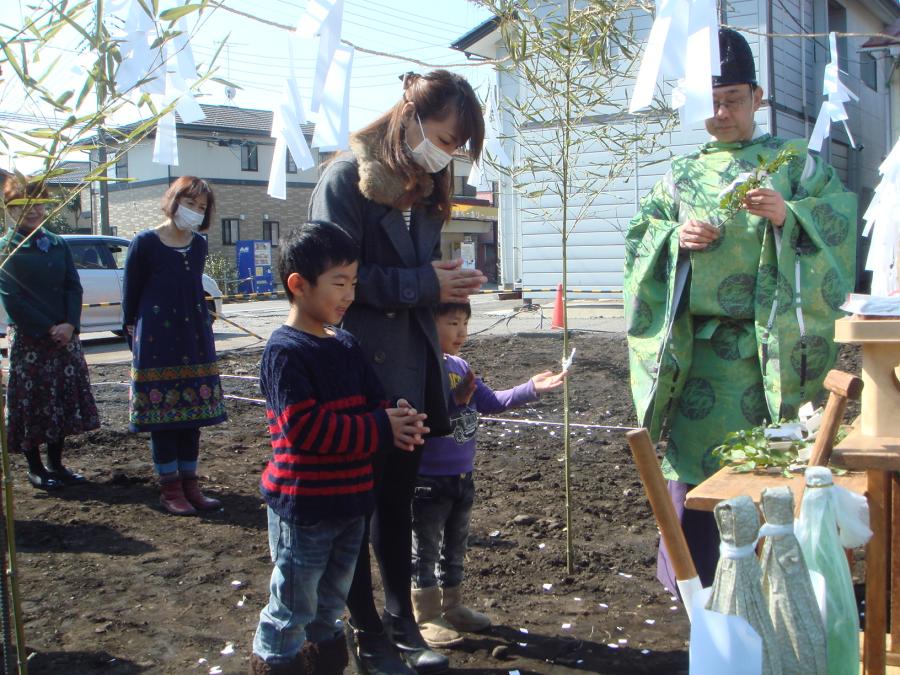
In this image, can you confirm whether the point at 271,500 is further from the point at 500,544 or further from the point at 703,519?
the point at 500,544

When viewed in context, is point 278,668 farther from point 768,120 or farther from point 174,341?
point 768,120

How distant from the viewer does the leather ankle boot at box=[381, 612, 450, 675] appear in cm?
266

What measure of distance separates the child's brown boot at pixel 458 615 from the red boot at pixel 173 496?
1940mm

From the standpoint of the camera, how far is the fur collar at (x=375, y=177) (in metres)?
2.54

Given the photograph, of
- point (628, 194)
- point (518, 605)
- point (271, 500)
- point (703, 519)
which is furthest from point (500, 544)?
point (628, 194)

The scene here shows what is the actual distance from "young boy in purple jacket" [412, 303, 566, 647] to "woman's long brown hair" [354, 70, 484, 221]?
0.63 metres

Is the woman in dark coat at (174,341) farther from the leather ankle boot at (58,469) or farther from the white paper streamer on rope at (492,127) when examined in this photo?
the white paper streamer on rope at (492,127)

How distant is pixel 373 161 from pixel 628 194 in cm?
1290

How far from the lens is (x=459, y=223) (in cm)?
4209

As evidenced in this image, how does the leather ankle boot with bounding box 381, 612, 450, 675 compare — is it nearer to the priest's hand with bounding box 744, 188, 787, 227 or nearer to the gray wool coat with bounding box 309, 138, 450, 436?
the gray wool coat with bounding box 309, 138, 450, 436

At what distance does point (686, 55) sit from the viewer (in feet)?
8.64

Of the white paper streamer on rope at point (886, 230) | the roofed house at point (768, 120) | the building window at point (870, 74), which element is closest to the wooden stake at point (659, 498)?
the white paper streamer on rope at point (886, 230)

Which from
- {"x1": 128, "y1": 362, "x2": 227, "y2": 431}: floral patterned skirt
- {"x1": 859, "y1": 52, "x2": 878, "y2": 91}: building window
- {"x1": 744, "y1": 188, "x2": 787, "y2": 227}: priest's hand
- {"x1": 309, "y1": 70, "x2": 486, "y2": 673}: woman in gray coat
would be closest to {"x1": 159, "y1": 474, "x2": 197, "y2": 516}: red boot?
{"x1": 128, "y1": 362, "x2": 227, "y2": 431}: floral patterned skirt

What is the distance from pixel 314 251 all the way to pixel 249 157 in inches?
1413
